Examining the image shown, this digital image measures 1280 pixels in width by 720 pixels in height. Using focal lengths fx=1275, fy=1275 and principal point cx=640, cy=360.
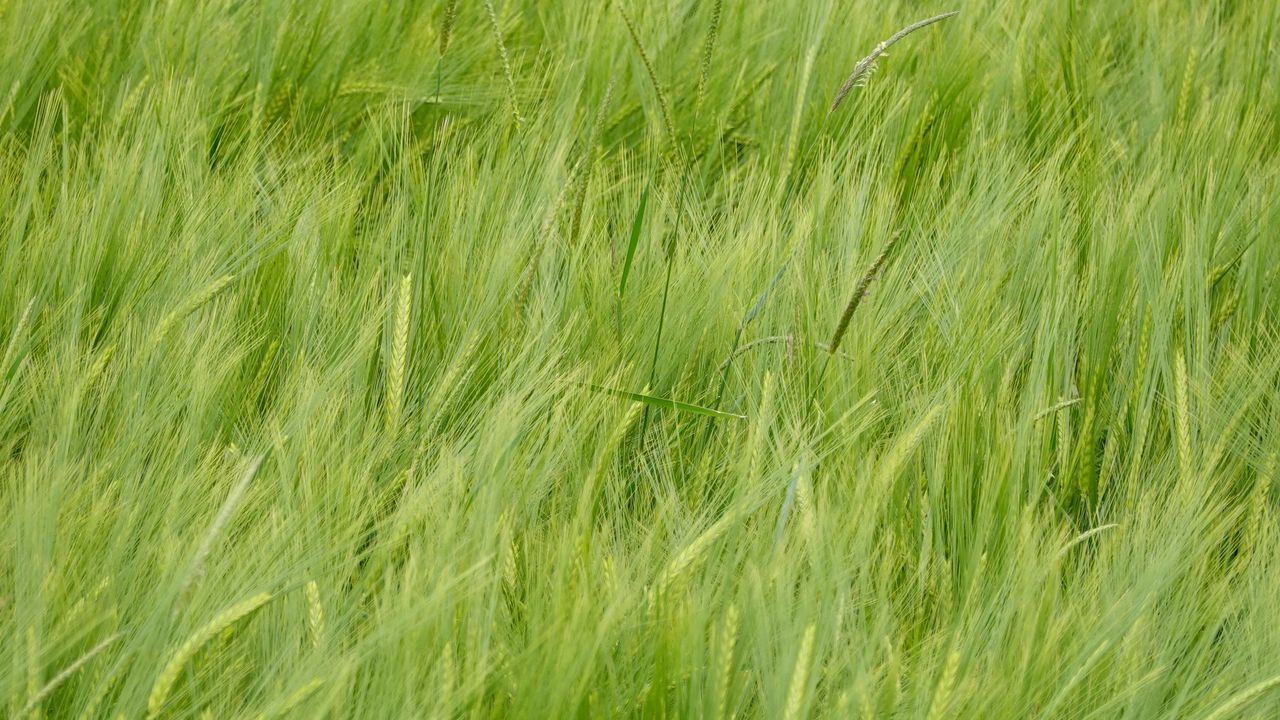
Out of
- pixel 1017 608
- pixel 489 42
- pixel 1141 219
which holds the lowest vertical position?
pixel 1017 608

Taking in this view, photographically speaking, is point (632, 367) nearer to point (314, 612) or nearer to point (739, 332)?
point (739, 332)

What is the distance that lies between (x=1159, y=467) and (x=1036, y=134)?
28.4 inches

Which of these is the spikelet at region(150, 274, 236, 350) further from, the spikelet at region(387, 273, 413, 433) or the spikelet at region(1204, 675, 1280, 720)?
the spikelet at region(1204, 675, 1280, 720)

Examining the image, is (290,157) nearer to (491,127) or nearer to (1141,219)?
(491,127)

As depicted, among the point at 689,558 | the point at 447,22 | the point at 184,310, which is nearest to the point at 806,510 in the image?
the point at 689,558

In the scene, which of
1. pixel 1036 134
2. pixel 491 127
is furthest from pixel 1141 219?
pixel 491 127

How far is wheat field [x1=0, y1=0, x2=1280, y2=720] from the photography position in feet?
2.84

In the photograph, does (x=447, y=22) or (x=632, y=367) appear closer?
(x=632, y=367)

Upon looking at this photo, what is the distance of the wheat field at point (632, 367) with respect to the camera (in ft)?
2.84

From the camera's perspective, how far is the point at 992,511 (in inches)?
41.7

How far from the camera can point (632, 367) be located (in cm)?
121

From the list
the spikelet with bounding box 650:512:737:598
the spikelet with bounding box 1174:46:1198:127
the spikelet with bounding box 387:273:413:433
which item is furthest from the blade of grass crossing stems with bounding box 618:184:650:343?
the spikelet with bounding box 1174:46:1198:127

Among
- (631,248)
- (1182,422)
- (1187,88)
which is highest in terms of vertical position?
(1187,88)

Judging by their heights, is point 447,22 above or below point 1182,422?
above
